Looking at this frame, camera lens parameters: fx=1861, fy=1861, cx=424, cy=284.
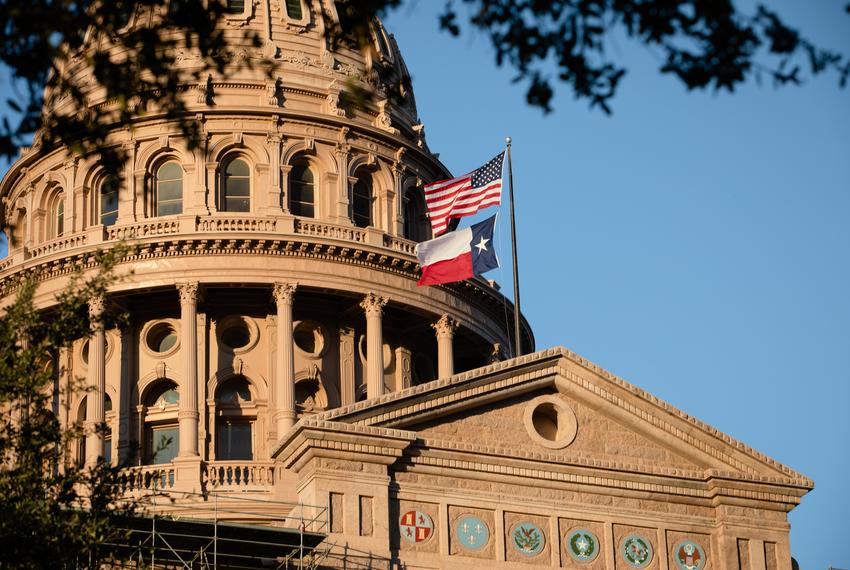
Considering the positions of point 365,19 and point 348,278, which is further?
point 348,278

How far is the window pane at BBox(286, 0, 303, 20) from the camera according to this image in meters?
70.8

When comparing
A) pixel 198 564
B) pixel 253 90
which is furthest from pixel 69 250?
pixel 198 564

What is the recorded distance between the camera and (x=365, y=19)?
20578 millimetres

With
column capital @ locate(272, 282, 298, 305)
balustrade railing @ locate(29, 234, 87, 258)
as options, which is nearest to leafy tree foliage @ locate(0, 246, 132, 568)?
column capital @ locate(272, 282, 298, 305)

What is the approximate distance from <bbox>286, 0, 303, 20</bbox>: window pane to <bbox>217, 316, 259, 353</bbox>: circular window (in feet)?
42.7

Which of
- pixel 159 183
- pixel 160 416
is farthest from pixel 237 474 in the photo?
pixel 159 183

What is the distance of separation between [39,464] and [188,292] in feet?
112

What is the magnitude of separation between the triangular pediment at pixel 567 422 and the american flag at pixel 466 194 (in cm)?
1441

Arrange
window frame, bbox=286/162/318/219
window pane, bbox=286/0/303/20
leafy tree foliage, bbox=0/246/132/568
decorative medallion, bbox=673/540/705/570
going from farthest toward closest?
window pane, bbox=286/0/303/20 → window frame, bbox=286/162/318/219 → decorative medallion, bbox=673/540/705/570 → leafy tree foliage, bbox=0/246/132/568

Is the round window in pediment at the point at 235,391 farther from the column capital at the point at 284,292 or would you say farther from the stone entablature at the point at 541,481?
the stone entablature at the point at 541,481

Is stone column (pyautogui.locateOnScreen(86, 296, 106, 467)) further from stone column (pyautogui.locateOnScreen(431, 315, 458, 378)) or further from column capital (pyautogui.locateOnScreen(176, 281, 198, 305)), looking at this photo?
stone column (pyautogui.locateOnScreen(431, 315, 458, 378))

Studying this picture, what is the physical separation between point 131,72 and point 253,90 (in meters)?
46.6

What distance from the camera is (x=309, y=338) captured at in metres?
65.2

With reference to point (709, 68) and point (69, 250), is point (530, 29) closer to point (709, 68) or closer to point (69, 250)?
point (709, 68)
